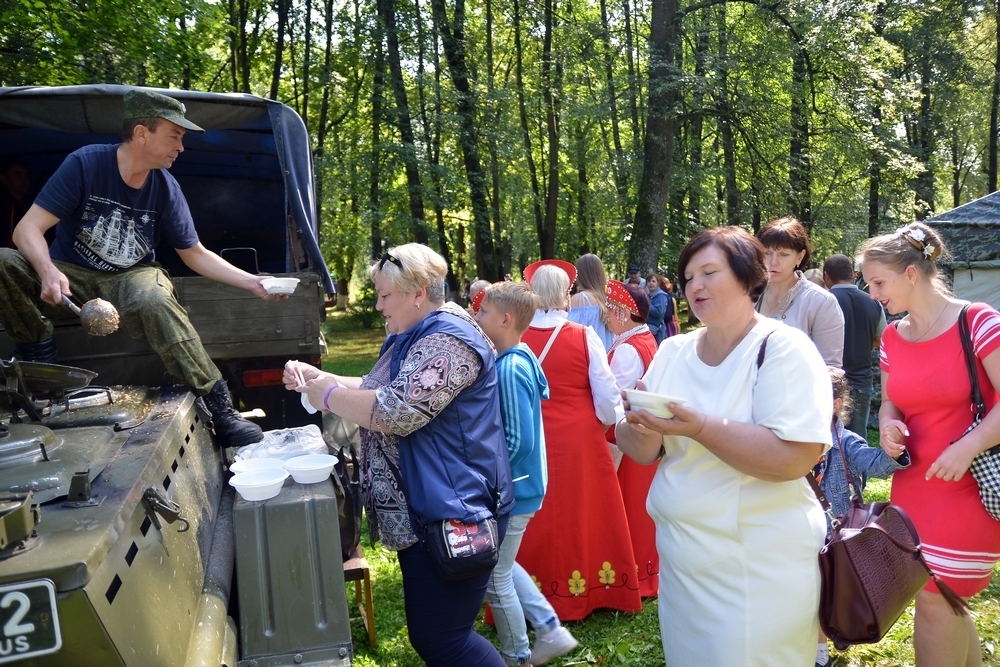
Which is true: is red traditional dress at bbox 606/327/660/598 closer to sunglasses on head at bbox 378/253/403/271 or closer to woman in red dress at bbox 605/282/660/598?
woman in red dress at bbox 605/282/660/598

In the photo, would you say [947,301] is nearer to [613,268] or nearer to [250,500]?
[250,500]

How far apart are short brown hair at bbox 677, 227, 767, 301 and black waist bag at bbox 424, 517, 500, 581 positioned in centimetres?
100

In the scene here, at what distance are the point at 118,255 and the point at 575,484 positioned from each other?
2513 millimetres

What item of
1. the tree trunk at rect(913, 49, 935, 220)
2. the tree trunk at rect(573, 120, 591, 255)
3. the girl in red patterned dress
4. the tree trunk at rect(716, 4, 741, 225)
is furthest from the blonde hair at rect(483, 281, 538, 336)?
the tree trunk at rect(573, 120, 591, 255)

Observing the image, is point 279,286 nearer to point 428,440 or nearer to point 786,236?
point 428,440

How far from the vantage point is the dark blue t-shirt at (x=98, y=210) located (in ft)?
11.9

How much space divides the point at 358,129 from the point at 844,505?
66.0 feet

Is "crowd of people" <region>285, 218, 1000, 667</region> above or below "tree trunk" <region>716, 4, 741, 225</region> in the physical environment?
below

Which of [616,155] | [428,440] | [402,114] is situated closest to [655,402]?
[428,440]

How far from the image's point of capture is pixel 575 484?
14.5 feet

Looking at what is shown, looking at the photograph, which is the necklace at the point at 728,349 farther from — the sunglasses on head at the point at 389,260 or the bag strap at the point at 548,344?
the bag strap at the point at 548,344

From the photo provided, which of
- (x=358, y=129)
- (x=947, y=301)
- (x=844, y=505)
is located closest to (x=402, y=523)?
(x=844, y=505)

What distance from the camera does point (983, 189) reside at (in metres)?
36.2

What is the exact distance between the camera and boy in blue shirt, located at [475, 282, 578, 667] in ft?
11.8
